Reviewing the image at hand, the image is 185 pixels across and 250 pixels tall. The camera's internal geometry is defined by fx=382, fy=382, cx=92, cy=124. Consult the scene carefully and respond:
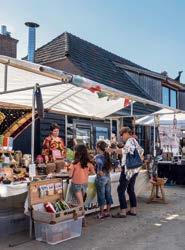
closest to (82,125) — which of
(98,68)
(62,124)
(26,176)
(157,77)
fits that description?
(62,124)

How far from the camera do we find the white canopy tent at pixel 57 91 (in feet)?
18.4

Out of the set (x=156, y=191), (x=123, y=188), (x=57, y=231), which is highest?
(x=123, y=188)

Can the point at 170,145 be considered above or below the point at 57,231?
above

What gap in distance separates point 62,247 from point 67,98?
3.74 metres

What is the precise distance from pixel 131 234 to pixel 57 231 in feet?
4.16

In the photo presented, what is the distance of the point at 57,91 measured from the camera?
7.57 meters

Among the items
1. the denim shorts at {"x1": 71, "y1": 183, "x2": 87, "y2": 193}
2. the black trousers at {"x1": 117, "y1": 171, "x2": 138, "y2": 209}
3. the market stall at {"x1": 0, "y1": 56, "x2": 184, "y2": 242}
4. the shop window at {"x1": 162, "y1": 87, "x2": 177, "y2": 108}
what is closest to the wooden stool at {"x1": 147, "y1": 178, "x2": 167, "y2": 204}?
the market stall at {"x1": 0, "y1": 56, "x2": 184, "y2": 242}

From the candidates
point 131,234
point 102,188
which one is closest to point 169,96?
point 102,188

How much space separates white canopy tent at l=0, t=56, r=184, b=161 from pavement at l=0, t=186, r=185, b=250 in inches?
76.0

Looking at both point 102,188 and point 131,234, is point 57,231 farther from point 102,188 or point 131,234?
point 102,188

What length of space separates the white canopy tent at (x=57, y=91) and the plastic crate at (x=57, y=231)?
5.45 ft

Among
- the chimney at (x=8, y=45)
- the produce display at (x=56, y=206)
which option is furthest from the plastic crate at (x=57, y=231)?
the chimney at (x=8, y=45)

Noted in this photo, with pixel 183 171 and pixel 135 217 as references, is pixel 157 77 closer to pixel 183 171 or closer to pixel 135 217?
pixel 183 171

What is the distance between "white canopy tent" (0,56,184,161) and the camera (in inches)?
221
